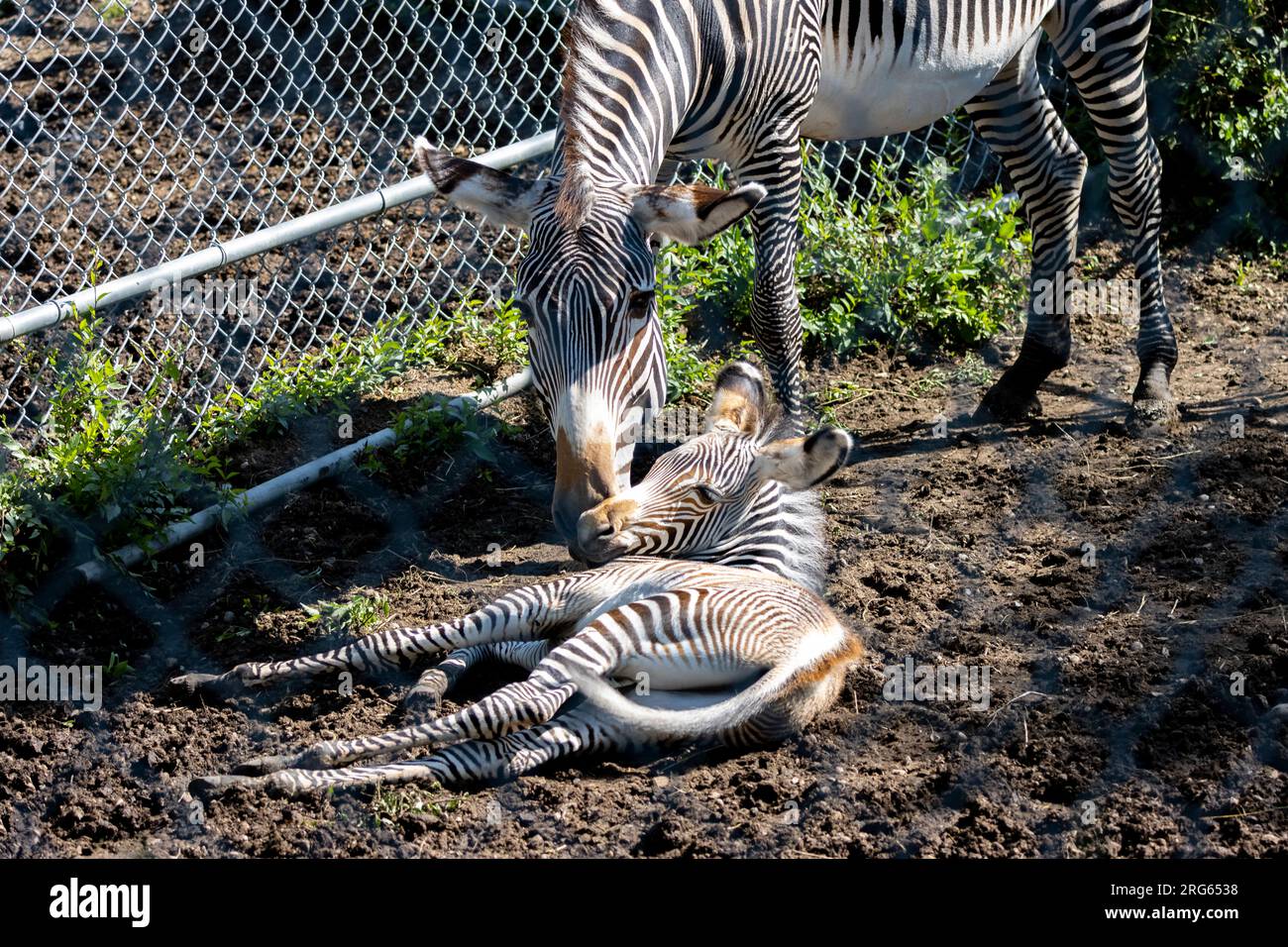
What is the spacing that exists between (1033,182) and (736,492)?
9.19ft

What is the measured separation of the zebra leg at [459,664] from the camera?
14.4ft

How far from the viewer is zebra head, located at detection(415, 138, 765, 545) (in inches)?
175

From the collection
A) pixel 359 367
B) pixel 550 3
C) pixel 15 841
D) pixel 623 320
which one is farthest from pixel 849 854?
pixel 550 3

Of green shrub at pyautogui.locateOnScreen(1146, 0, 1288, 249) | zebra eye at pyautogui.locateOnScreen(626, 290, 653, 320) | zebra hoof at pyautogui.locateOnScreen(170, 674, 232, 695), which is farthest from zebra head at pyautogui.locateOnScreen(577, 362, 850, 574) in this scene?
green shrub at pyautogui.locateOnScreen(1146, 0, 1288, 249)

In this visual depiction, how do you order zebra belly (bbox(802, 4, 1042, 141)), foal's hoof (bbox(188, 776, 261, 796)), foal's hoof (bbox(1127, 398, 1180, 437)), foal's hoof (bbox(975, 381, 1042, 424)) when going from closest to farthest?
1. foal's hoof (bbox(188, 776, 261, 796))
2. zebra belly (bbox(802, 4, 1042, 141))
3. foal's hoof (bbox(1127, 398, 1180, 437))
4. foal's hoof (bbox(975, 381, 1042, 424))

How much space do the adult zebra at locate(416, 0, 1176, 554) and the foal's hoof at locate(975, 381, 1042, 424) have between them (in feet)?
0.03

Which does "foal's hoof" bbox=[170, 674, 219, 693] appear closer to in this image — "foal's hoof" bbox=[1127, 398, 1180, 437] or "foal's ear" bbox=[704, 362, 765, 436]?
"foal's ear" bbox=[704, 362, 765, 436]

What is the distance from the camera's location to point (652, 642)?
4.36m

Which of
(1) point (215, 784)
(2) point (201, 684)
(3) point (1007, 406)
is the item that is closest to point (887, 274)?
(3) point (1007, 406)

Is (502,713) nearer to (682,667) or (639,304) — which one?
(682,667)

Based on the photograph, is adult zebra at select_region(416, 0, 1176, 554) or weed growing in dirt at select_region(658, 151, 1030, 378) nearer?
adult zebra at select_region(416, 0, 1176, 554)

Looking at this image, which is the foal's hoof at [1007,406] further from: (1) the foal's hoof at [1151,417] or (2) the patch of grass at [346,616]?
(2) the patch of grass at [346,616]

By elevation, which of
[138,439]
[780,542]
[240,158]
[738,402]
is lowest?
[780,542]

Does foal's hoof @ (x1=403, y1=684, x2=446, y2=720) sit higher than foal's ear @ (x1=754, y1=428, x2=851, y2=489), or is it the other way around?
foal's ear @ (x1=754, y1=428, x2=851, y2=489)
